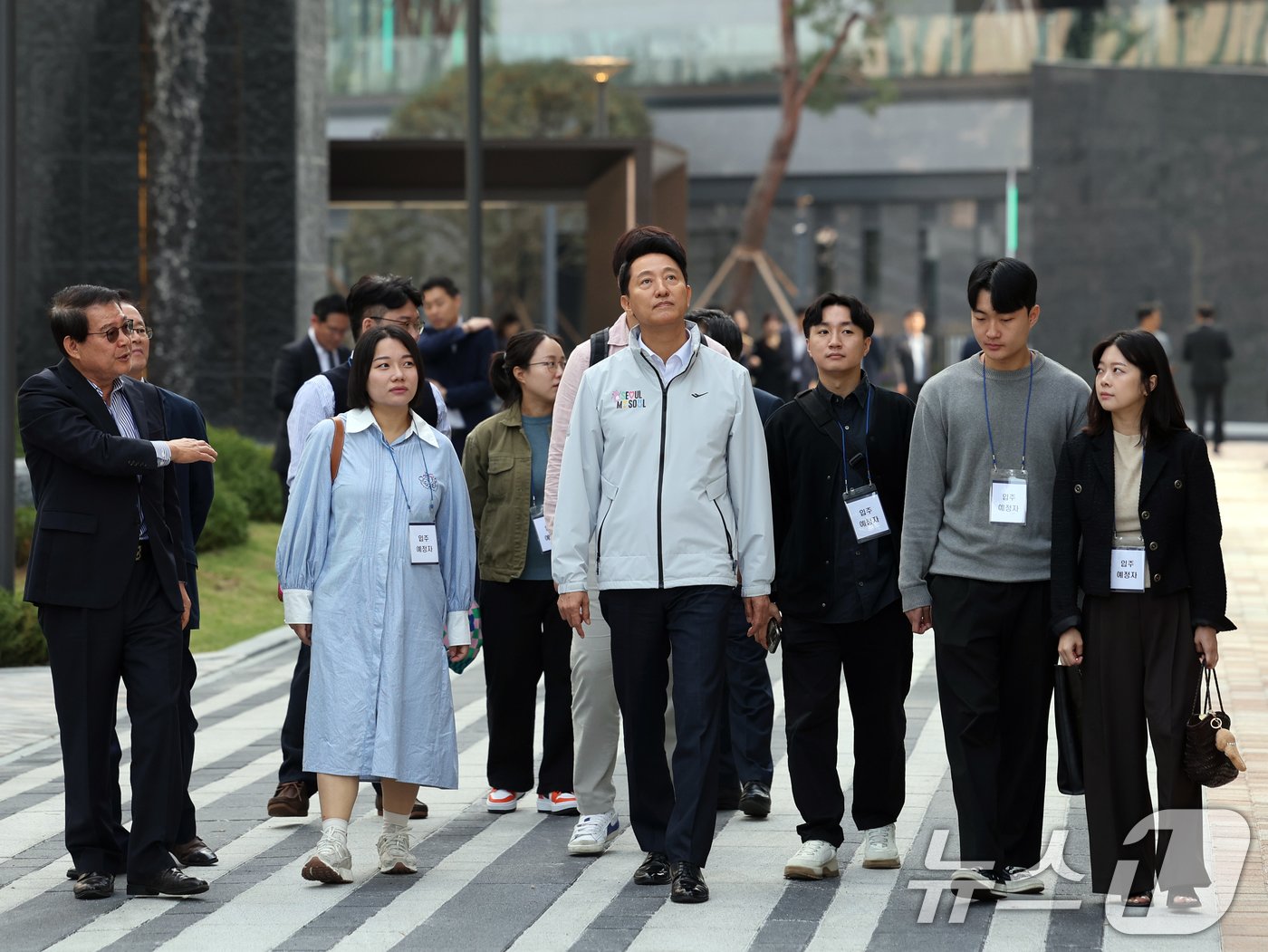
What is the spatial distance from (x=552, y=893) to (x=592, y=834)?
60cm

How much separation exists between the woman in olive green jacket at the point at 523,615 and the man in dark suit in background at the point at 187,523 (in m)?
1.11

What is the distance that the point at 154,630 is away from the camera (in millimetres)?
6625

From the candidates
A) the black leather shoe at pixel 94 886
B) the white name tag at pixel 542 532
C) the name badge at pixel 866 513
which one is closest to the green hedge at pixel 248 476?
the white name tag at pixel 542 532

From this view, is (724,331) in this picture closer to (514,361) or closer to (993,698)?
(514,361)

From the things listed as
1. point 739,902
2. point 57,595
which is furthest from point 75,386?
point 739,902

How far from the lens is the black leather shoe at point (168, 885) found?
6.54 m

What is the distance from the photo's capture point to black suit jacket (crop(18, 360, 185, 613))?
21.2ft

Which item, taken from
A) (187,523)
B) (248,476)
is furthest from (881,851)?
(248,476)

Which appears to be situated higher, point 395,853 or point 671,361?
point 671,361

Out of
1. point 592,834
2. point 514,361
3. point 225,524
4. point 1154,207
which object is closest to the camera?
point 592,834

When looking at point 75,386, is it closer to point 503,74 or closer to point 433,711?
point 433,711

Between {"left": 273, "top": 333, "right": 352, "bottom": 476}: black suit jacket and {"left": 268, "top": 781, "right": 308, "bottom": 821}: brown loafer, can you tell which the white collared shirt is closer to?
{"left": 268, "top": 781, "right": 308, "bottom": 821}: brown loafer

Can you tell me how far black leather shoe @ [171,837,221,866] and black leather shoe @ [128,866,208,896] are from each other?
35 cm

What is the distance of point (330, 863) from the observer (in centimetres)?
666
